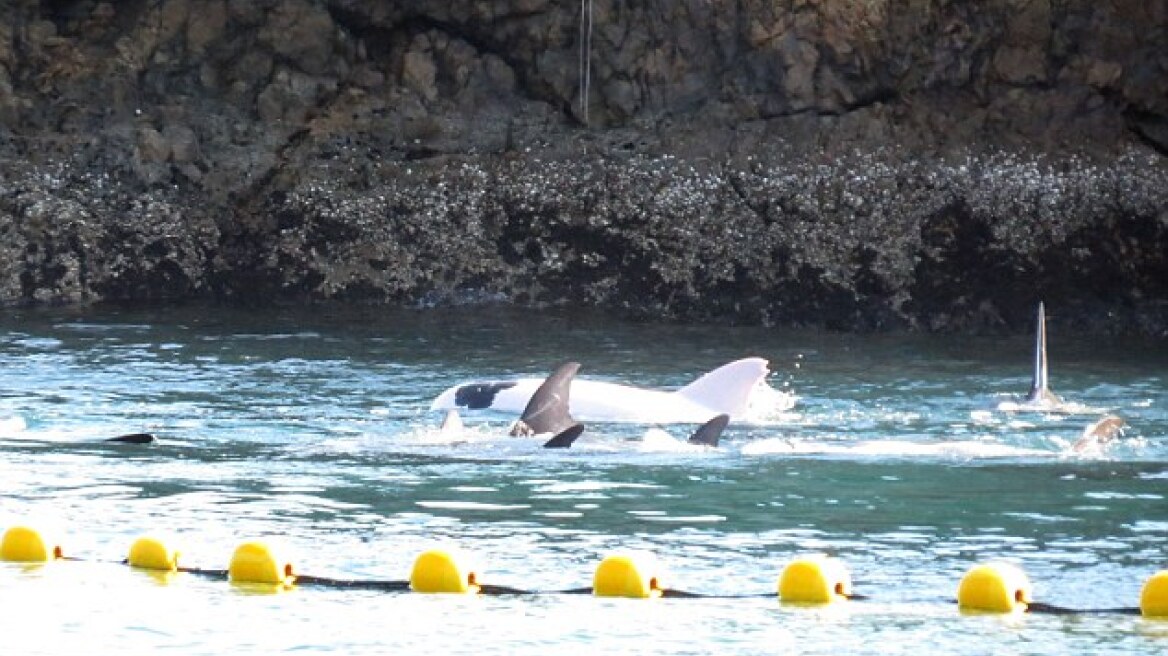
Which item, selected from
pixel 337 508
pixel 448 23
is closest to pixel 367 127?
pixel 448 23

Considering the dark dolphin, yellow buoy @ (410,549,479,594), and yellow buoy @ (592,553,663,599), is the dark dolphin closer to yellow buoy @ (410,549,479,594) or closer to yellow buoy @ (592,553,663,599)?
yellow buoy @ (410,549,479,594)

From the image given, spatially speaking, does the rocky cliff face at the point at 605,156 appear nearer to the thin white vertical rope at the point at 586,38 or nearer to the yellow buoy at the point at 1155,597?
the thin white vertical rope at the point at 586,38

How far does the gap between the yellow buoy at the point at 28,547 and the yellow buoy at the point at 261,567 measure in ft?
4.32

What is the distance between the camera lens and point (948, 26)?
32.2 meters

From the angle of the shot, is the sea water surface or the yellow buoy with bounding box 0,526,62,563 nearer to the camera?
the sea water surface

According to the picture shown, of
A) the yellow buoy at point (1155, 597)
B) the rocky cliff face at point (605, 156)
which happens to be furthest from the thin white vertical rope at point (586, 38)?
the yellow buoy at point (1155, 597)

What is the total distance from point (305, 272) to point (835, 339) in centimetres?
718

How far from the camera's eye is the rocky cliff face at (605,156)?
3070 centimetres

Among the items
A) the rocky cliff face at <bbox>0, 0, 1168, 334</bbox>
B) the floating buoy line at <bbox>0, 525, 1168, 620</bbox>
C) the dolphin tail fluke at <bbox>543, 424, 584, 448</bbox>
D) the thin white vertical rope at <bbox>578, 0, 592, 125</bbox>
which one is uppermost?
the thin white vertical rope at <bbox>578, 0, 592, 125</bbox>

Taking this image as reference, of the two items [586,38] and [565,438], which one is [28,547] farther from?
[586,38]

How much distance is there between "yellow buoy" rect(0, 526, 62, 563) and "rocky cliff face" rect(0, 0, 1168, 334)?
16.4 metres

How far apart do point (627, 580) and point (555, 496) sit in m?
3.39

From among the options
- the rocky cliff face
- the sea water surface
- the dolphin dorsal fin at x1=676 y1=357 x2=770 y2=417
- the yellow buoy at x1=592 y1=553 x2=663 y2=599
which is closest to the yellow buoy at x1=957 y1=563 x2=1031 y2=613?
the sea water surface

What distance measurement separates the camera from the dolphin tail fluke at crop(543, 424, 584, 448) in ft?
61.3
